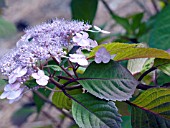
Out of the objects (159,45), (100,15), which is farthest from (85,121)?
(100,15)

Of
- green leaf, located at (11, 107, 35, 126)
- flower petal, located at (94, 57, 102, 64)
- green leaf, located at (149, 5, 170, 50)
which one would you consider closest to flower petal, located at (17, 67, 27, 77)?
flower petal, located at (94, 57, 102, 64)

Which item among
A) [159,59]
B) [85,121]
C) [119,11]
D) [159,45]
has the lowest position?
A: [85,121]

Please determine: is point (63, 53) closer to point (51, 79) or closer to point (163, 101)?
point (51, 79)

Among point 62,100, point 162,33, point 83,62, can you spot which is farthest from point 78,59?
point 162,33

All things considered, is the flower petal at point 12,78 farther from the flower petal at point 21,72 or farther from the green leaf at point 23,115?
the green leaf at point 23,115

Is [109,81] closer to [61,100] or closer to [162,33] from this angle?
[61,100]

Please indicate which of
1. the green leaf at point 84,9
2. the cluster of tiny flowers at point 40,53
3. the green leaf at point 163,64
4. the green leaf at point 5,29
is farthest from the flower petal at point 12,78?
the green leaf at point 5,29

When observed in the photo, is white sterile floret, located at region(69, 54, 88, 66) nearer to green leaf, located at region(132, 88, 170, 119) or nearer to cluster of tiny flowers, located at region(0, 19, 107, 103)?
cluster of tiny flowers, located at region(0, 19, 107, 103)
